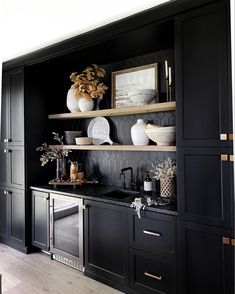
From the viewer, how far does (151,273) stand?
2.18m

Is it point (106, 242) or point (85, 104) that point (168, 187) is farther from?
point (85, 104)

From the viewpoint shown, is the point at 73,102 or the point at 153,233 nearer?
the point at 153,233

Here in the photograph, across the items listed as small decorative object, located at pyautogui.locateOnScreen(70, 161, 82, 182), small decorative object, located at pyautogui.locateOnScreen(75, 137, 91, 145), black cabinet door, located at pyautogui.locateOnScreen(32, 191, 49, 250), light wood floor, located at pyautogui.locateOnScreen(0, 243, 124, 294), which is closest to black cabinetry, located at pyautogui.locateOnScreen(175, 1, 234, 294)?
light wood floor, located at pyautogui.locateOnScreen(0, 243, 124, 294)

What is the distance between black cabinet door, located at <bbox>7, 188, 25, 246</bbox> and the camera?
10.5 ft

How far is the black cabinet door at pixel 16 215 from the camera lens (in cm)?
321

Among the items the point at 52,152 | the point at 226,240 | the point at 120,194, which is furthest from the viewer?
the point at 52,152

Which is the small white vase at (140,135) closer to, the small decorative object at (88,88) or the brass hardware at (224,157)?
the small decorative object at (88,88)

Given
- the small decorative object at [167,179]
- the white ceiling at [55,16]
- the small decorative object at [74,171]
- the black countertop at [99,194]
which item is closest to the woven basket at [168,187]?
the small decorative object at [167,179]

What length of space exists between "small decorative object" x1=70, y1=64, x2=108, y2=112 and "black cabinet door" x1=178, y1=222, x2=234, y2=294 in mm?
1681

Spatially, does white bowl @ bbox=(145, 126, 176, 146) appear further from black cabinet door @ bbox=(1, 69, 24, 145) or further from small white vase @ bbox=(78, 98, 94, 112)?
black cabinet door @ bbox=(1, 69, 24, 145)

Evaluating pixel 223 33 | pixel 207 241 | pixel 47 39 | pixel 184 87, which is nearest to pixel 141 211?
pixel 207 241

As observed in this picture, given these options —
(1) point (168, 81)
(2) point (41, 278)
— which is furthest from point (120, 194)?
(1) point (168, 81)

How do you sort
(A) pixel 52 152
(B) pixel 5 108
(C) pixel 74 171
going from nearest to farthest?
(C) pixel 74 171
(A) pixel 52 152
(B) pixel 5 108

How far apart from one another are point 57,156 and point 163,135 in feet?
4.93
